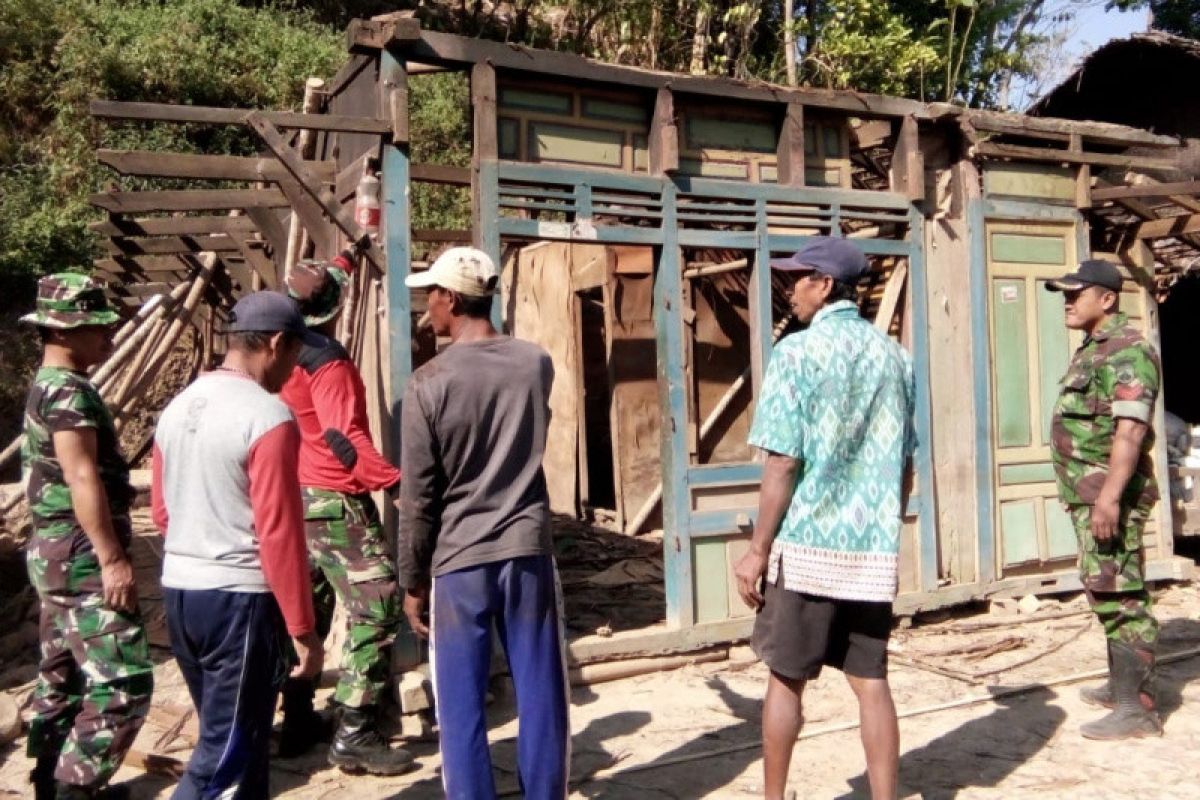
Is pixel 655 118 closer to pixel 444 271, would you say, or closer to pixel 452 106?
pixel 444 271

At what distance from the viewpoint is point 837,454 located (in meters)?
3.47

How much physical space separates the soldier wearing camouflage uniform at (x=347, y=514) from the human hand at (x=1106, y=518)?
9.81ft

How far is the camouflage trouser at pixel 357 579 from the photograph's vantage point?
442 centimetres

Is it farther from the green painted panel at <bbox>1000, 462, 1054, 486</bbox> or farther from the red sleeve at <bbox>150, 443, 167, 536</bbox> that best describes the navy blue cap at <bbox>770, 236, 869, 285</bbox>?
the green painted panel at <bbox>1000, 462, 1054, 486</bbox>

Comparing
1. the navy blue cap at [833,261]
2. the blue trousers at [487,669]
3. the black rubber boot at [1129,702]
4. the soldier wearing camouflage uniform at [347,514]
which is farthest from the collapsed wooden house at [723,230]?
the navy blue cap at [833,261]

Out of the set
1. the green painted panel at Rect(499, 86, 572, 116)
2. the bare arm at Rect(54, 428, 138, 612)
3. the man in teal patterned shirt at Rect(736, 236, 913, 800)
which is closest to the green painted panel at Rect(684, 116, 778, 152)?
the green painted panel at Rect(499, 86, 572, 116)

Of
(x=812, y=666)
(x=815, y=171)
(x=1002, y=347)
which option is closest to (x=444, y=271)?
(x=812, y=666)

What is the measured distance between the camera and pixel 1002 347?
23.4 ft

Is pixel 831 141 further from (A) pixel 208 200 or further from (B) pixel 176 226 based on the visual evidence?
(B) pixel 176 226

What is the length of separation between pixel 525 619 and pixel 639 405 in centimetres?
655

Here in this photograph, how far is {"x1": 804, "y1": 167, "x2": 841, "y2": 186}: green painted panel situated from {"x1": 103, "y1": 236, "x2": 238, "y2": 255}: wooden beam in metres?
4.20

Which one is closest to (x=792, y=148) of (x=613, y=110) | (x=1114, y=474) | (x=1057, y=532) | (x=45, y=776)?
(x=613, y=110)

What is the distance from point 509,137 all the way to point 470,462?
289 centimetres

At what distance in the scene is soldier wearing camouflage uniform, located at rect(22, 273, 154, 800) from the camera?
3.60 metres
